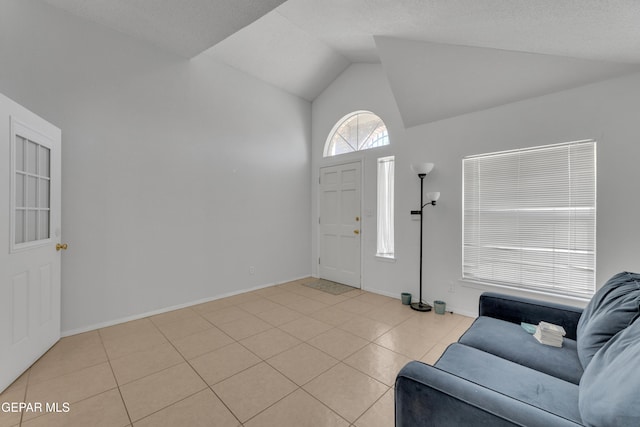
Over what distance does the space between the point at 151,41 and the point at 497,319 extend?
15.0ft

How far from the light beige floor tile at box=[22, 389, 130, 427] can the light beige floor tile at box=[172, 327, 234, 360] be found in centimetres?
61

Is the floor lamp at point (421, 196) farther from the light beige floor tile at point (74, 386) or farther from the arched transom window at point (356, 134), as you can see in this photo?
the light beige floor tile at point (74, 386)

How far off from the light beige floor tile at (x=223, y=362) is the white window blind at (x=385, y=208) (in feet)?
8.15

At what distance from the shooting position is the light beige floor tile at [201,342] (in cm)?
239

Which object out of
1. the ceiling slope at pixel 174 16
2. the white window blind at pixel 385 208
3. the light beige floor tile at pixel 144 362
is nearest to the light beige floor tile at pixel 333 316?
the white window blind at pixel 385 208

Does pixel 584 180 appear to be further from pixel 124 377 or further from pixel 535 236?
pixel 124 377

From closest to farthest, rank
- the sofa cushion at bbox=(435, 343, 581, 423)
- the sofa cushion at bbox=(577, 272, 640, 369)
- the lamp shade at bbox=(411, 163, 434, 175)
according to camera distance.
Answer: the sofa cushion at bbox=(435, 343, 581, 423)
the sofa cushion at bbox=(577, 272, 640, 369)
the lamp shade at bbox=(411, 163, 434, 175)

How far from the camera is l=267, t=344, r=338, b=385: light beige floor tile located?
6.72 feet

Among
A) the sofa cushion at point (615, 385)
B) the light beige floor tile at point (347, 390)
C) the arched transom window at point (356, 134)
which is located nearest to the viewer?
the sofa cushion at point (615, 385)

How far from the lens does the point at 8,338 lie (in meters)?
1.91

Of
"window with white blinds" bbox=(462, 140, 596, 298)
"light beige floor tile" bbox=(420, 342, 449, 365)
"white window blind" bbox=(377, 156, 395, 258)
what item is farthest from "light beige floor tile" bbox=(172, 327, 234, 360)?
"window with white blinds" bbox=(462, 140, 596, 298)

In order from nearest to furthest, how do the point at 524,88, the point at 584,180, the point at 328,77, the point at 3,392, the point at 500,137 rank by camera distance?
the point at 3,392 → the point at 584,180 → the point at 524,88 → the point at 500,137 → the point at 328,77

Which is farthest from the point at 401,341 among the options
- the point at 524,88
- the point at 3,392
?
the point at 3,392

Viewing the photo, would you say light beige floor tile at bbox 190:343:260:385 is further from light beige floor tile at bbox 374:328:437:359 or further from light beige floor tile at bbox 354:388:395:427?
light beige floor tile at bbox 374:328:437:359
